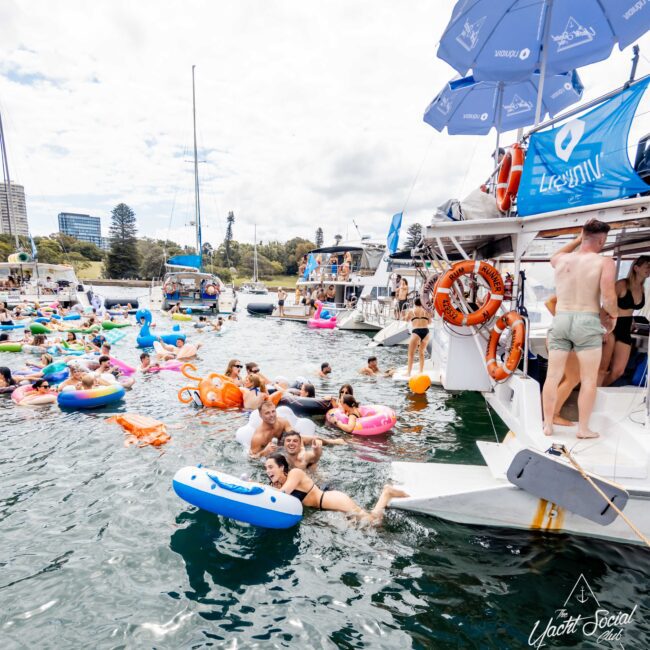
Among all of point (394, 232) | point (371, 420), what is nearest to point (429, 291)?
point (394, 232)

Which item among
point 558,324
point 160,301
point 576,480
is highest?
point 558,324

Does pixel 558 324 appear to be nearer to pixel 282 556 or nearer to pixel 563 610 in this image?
pixel 563 610

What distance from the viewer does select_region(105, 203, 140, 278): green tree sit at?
72938 mm

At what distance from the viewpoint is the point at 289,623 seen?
354 centimetres

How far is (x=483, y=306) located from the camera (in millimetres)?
6434

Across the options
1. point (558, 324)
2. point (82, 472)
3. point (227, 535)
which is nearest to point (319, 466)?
point (227, 535)

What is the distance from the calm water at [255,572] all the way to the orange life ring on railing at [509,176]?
4260 mm

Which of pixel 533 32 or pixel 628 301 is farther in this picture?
pixel 533 32

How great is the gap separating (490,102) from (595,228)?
24.4ft

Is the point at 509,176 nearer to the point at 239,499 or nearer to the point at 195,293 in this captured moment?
the point at 239,499

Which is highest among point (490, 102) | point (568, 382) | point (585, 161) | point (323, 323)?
point (490, 102)

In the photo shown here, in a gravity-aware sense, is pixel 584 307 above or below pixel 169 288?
above

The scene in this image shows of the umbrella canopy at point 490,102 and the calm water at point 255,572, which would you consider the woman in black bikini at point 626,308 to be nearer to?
the calm water at point 255,572

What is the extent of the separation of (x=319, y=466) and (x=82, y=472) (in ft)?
11.2
